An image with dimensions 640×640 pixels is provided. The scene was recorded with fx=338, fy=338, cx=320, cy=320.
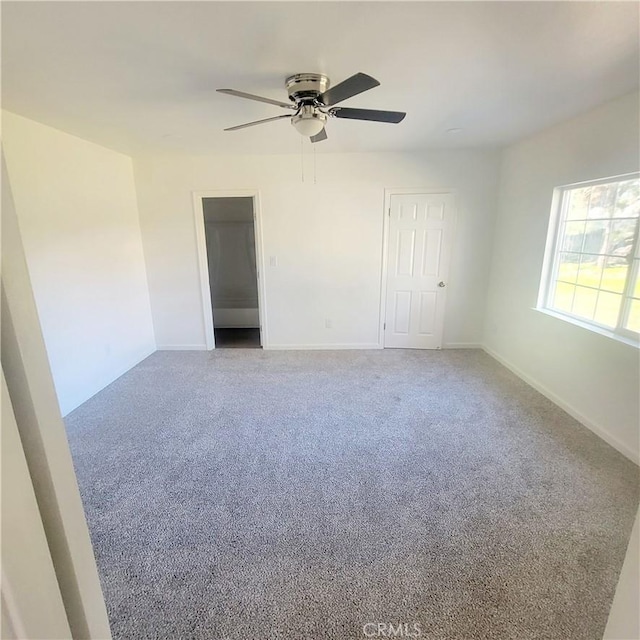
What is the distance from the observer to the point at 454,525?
1.83 m

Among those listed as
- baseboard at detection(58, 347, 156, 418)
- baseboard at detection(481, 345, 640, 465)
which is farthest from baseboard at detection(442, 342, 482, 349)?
baseboard at detection(58, 347, 156, 418)

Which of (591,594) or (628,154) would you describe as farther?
(628,154)

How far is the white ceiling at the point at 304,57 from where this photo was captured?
1427 millimetres

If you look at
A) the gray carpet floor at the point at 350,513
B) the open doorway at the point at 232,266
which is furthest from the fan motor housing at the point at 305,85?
the open doorway at the point at 232,266

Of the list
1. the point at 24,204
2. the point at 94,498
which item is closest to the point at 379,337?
the point at 94,498

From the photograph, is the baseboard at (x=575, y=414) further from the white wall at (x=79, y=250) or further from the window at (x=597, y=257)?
the white wall at (x=79, y=250)

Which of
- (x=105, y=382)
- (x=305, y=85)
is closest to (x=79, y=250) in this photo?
(x=105, y=382)

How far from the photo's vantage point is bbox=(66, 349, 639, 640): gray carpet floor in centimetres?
143

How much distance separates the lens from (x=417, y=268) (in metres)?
4.30

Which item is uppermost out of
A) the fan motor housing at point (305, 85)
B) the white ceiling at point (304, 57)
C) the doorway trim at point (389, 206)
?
the white ceiling at point (304, 57)

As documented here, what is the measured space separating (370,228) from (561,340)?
2348 millimetres

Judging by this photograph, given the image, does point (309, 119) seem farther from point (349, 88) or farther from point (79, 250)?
point (79, 250)

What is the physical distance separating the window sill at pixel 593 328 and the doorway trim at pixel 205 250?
3130 mm

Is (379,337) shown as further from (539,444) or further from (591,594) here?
(591,594)
